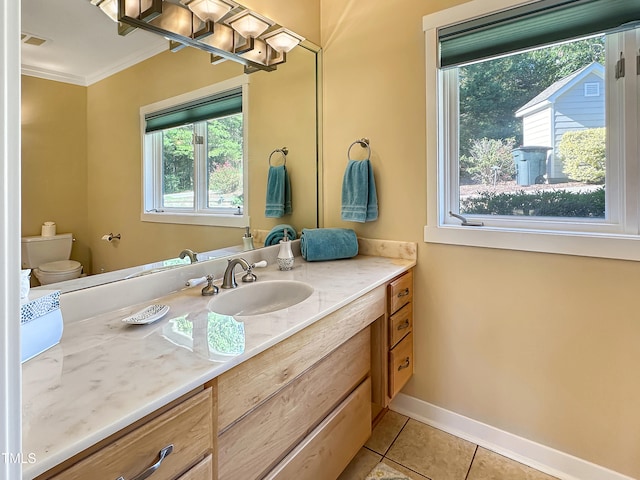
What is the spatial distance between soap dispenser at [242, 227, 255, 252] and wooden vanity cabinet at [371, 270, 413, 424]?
705 mm

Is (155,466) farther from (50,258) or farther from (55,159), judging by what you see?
(55,159)

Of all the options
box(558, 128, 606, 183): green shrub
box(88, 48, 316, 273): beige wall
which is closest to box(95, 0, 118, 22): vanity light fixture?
box(88, 48, 316, 273): beige wall

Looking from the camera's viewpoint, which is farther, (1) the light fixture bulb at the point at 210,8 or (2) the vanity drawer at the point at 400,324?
(2) the vanity drawer at the point at 400,324

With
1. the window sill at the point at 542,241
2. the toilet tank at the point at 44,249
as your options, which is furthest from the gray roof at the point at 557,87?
the toilet tank at the point at 44,249

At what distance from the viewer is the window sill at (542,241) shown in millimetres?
1312

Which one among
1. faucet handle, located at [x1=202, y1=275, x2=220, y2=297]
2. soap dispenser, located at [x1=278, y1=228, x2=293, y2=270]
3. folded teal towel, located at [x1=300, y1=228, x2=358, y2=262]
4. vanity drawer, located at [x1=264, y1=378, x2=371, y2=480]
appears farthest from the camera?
folded teal towel, located at [x1=300, y1=228, x2=358, y2=262]

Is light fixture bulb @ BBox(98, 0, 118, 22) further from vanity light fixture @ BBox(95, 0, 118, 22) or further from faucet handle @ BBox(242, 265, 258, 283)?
faucet handle @ BBox(242, 265, 258, 283)

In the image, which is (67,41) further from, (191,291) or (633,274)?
(633,274)

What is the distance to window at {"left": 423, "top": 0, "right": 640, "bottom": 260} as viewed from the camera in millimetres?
1342

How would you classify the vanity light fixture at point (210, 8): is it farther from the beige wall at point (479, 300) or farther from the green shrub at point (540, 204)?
the green shrub at point (540, 204)

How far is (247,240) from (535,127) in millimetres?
1428

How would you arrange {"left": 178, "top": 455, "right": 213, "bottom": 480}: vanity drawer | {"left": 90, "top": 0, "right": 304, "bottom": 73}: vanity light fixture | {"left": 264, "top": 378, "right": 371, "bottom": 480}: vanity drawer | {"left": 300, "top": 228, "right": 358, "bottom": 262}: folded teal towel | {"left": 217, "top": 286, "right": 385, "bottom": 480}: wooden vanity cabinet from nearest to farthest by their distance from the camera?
{"left": 178, "top": 455, "right": 213, "bottom": 480}: vanity drawer < {"left": 217, "top": 286, "right": 385, "bottom": 480}: wooden vanity cabinet < {"left": 264, "top": 378, "right": 371, "bottom": 480}: vanity drawer < {"left": 90, "top": 0, "right": 304, "bottom": 73}: vanity light fixture < {"left": 300, "top": 228, "right": 358, "bottom": 262}: folded teal towel

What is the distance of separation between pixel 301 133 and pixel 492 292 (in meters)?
1.33

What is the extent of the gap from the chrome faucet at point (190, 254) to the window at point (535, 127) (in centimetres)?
111
